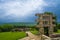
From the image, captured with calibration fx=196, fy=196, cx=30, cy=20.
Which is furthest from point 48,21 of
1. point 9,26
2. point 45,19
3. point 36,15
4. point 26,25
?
point 26,25

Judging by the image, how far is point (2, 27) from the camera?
26234mm

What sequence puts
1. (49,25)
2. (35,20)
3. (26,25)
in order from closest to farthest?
1. (35,20)
2. (49,25)
3. (26,25)

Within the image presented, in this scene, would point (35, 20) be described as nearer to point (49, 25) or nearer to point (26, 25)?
point (49, 25)

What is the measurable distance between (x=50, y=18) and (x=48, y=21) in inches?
11.5

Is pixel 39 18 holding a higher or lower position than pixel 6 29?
higher

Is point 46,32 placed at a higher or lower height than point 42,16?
lower

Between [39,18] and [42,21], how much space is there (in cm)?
32

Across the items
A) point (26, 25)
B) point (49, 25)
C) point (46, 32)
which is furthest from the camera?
point (26, 25)

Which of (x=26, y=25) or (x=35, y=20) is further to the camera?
(x=26, y=25)

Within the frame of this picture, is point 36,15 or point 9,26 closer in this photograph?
point 36,15

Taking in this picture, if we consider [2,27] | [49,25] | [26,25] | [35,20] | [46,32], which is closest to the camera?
[35,20]


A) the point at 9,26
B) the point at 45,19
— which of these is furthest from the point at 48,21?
the point at 9,26

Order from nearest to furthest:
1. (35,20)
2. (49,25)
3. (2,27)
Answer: (35,20), (49,25), (2,27)

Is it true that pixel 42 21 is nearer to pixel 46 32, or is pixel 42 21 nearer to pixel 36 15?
pixel 36 15
